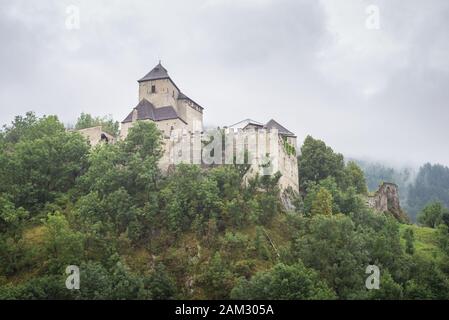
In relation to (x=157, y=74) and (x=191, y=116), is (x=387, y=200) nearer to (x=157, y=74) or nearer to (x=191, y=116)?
(x=191, y=116)

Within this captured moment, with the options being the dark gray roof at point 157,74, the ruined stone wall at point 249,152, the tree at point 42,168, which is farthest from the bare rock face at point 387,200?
the tree at point 42,168

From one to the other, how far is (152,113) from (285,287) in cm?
3313

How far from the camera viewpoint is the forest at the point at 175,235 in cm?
4500

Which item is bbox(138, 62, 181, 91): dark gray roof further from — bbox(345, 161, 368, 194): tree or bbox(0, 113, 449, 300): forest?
bbox(345, 161, 368, 194): tree

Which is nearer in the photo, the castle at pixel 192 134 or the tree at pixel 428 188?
the castle at pixel 192 134

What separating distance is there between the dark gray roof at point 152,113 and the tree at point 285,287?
2973 centimetres

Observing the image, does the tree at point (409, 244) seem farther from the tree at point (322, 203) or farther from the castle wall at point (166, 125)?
the castle wall at point (166, 125)

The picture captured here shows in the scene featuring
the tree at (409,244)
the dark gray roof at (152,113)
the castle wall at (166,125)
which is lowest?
the tree at (409,244)

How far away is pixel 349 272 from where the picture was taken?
46219mm

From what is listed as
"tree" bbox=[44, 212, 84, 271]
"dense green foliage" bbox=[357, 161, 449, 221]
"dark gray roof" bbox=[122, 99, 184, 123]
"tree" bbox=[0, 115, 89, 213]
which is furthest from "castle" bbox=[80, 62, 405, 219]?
"dense green foliage" bbox=[357, 161, 449, 221]
